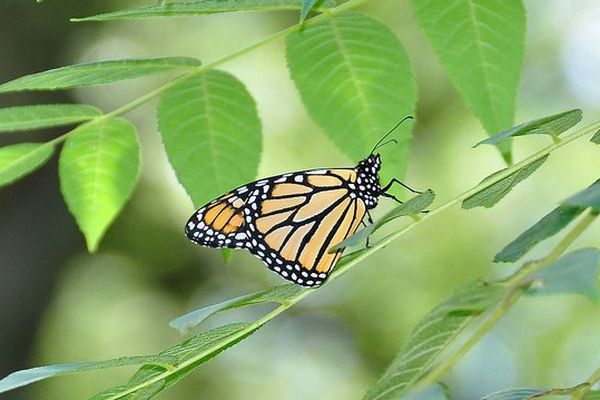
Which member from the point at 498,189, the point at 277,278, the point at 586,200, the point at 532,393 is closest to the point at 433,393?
the point at 586,200

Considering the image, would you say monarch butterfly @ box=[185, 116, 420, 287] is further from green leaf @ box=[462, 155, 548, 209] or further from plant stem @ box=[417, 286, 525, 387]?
plant stem @ box=[417, 286, 525, 387]

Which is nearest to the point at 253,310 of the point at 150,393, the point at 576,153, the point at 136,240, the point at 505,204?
the point at 136,240

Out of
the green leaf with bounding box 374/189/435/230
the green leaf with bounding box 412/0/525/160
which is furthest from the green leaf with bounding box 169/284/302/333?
the green leaf with bounding box 412/0/525/160

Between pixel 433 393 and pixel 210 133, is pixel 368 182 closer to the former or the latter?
pixel 210 133

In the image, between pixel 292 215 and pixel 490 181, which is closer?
pixel 490 181

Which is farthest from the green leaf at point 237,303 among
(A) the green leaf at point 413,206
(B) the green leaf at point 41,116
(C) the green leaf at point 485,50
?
(B) the green leaf at point 41,116

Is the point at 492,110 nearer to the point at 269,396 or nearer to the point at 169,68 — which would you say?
the point at 169,68
